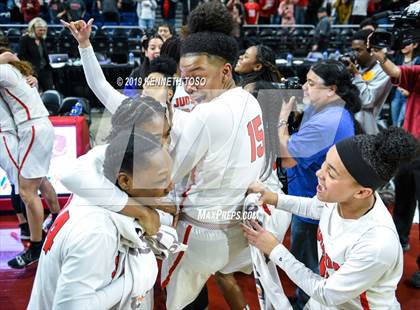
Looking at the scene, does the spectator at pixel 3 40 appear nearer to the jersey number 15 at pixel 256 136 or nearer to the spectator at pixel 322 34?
the jersey number 15 at pixel 256 136

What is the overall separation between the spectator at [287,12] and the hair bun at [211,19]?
4.82 metres

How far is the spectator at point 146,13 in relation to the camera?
3.52 m

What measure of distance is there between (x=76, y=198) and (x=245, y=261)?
0.94m

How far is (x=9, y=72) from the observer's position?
9.03 ft

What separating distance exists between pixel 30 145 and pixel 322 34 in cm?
511

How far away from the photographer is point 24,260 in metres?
2.97

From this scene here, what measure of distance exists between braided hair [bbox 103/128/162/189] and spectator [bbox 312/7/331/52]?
602 centimetres

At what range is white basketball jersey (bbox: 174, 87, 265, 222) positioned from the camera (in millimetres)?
1685

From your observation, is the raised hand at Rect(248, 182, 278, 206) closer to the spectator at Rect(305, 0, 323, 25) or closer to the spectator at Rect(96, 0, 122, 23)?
the spectator at Rect(96, 0, 122, 23)

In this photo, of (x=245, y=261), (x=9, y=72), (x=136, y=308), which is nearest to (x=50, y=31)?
(x=9, y=72)

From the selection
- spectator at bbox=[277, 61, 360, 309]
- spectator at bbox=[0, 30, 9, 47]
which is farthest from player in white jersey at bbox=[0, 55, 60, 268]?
spectator at bbox=[277, 61, 360, 309]

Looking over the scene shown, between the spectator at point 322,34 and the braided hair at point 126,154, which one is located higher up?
the braided hair at point 126,154

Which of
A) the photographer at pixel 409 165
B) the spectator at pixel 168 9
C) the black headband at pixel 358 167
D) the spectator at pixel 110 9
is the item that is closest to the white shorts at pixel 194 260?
the black headband at pixel 358 167

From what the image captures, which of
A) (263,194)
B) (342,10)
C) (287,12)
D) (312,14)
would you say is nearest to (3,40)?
(263,194)
